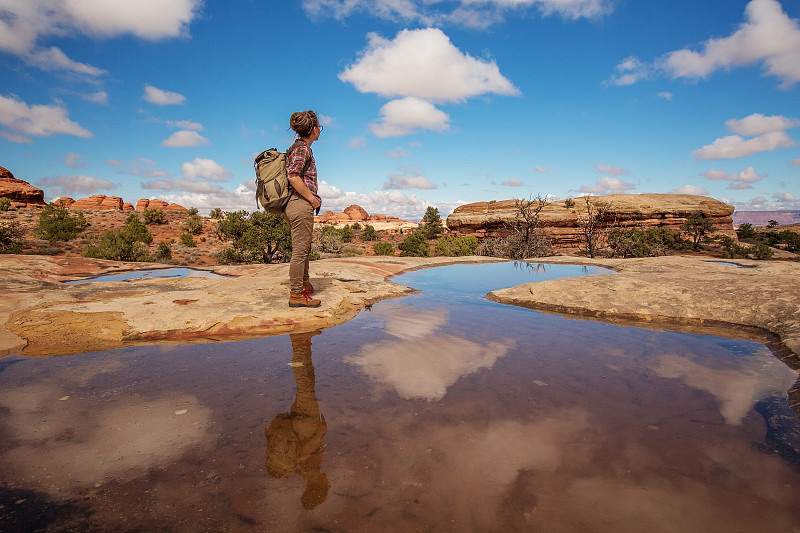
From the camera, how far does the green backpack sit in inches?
156

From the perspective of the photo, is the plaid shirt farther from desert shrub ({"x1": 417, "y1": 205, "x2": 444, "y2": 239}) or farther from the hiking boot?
desert shrub ({"x1": 417, "y1": 205, "x2": 444, "y2": 239})

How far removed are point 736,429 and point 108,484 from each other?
2.59 metres

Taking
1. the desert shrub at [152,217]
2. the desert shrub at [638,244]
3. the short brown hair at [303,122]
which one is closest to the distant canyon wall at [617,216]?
the desert shrub at [638,244]

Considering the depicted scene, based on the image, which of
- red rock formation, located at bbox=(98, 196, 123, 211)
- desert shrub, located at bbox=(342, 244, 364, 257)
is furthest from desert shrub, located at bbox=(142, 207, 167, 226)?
red rock formation, located at bbox=(98, 196, 123, 211)

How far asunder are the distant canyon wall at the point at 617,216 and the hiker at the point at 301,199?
69.1 ft

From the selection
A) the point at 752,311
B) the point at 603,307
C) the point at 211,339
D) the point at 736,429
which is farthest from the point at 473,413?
the point at 752,311

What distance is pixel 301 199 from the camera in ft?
13.2

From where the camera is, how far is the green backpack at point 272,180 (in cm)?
396

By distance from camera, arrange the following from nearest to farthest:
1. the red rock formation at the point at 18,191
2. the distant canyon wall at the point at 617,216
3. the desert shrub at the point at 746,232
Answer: the distant canyon wall at the point at 617,216
the desert shrub at the point at 746,232
the red rock formation at the point at 18,191

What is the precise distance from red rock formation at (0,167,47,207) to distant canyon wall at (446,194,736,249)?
200 feet

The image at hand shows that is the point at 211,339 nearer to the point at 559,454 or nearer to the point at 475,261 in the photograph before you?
the point at 559,454

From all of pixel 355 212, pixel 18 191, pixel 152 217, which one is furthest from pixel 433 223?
pixel 355 212

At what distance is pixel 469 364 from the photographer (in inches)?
99.7

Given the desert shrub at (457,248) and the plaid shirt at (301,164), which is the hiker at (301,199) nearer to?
the plaid shirt at (301,164)
